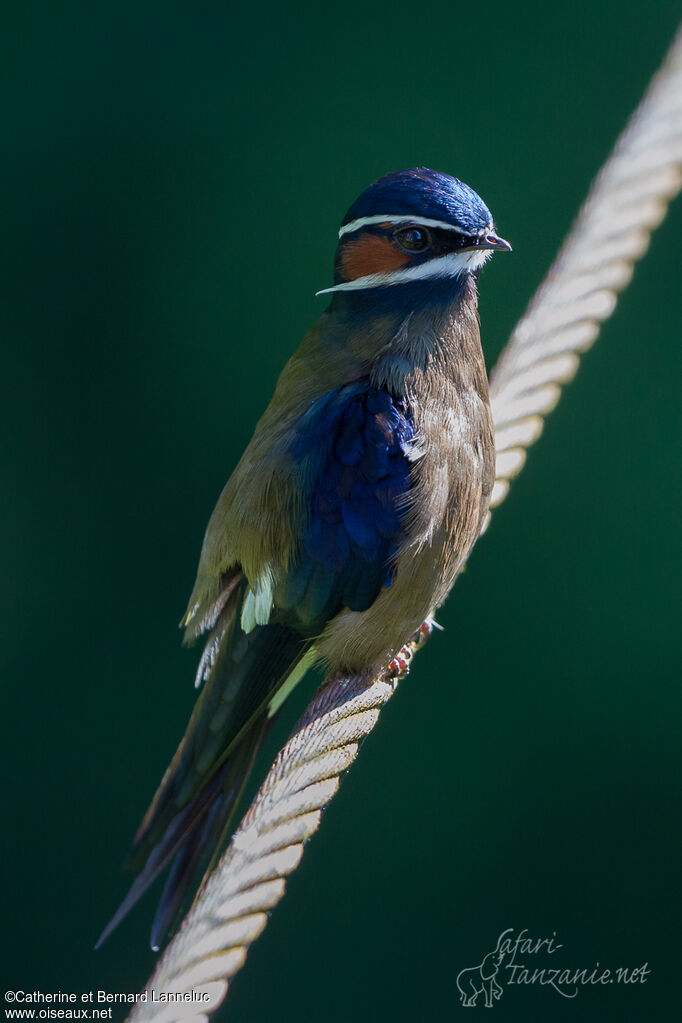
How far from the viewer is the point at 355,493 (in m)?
2.37

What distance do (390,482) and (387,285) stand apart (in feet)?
1.34

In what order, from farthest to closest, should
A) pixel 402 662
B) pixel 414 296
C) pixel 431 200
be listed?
pixel 402 662 < pixel 414 296 < pixel 431 200

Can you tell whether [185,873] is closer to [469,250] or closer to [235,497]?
[235,497]

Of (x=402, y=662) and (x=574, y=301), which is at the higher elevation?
(x=574, y=301)

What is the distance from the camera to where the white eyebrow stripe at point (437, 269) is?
7.61 ft

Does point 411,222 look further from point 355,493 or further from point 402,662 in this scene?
point 402,662

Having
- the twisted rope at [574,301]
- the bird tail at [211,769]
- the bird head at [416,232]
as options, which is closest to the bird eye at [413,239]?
the bird head at [416,232]

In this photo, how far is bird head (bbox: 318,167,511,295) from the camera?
88.7 inches

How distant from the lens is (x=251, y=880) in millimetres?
1533

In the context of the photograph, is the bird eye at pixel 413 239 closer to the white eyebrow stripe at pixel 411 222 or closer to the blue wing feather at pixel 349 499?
the white eyebrow stripe at pixel 411 222

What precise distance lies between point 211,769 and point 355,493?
66cm

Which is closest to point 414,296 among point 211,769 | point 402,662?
point 402,662

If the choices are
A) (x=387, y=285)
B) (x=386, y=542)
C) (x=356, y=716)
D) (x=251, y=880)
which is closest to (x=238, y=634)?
(x=386, y=542)

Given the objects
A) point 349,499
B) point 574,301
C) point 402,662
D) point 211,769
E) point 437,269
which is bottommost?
point 211,769
